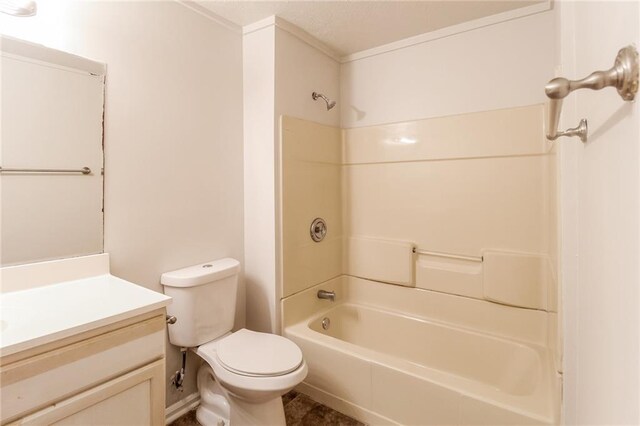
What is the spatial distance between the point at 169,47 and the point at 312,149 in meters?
1.00

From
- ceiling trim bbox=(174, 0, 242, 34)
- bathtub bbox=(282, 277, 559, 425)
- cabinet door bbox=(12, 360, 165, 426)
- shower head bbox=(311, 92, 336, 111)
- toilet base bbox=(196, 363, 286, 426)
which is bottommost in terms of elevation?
toilet base bbox=(196, 363, 286, 426)

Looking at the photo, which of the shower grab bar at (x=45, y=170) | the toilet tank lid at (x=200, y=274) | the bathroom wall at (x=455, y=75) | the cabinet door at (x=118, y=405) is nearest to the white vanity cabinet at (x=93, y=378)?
the cabinet door at (x=118, y=405)

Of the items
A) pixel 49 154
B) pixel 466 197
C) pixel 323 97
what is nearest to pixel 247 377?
pixel 49 154

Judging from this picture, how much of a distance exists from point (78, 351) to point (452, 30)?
245cm

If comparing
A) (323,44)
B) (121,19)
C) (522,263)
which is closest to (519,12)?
(323,44)

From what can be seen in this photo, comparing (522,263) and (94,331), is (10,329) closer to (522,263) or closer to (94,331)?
(94,331)

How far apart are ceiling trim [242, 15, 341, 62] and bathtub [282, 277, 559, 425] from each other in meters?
1.66

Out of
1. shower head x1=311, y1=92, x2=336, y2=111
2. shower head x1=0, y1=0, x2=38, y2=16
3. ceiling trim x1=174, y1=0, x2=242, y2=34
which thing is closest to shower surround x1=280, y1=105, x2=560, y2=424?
shower head x1=311, y1=92, x2=336, y2=111

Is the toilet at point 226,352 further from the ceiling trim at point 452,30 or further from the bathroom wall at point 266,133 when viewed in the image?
the ceiling trim at point 452,30

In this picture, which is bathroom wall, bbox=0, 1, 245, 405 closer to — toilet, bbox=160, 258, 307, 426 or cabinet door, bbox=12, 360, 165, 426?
toilet, bbox=160, 258, 307, 426

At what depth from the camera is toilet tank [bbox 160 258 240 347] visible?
1.65 metres

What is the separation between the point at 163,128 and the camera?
1720 mm

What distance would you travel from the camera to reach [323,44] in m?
2.30

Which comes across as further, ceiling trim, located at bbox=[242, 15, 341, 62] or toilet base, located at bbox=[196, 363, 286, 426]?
ceiling trim, located at bbox=[242, 15, 341, 62]
